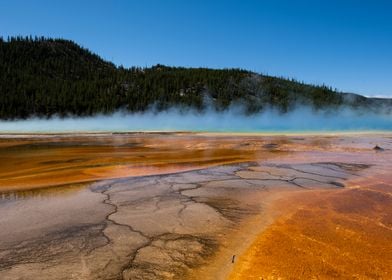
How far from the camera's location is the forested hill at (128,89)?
255ft

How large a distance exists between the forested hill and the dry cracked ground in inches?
2800

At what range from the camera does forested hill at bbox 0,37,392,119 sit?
77688mm

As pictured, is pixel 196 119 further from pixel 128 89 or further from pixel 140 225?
pixel 140 225

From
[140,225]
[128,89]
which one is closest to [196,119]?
[128,89]

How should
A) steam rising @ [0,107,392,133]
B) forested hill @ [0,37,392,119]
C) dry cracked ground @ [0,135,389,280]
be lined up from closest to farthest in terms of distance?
1. dry cracked ground @ [0,135,389,280]
2. steam rising @ [0,107,392,133]
3. forested hill @ [0,37,392,119]

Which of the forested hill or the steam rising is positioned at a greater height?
the forested hill

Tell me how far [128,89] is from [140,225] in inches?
3552

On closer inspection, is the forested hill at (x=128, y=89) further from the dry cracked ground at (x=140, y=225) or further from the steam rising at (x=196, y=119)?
the dry cracked ground at (x=140, y=225)

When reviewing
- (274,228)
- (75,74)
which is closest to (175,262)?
(274,228)

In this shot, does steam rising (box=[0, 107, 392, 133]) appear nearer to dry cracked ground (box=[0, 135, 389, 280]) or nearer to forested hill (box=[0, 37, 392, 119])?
forested hill (box=[0, 37, 392, 119])

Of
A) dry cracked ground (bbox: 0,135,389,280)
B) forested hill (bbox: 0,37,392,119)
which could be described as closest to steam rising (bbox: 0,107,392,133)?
forested hill (bbox: 0,37,392,119)

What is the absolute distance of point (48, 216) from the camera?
20.1ft

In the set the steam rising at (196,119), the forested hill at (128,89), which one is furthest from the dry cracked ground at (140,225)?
the forested hill at (128,89)

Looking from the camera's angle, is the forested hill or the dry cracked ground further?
the forested hill
